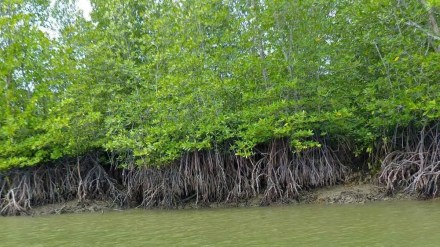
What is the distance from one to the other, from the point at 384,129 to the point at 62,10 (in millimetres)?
12092

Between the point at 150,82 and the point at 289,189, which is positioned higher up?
the point at 150,82

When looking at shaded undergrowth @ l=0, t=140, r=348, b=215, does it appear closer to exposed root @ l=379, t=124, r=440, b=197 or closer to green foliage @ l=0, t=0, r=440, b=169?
green foliage @ l=0, t=0, r=440, b=169

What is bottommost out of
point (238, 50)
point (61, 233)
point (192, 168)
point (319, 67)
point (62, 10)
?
point (61, 233)

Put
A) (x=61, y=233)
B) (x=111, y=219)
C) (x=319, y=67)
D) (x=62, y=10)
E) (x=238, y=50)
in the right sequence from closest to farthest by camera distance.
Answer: (x=61, y=233) → (x=111, y=219) → (x=319, y=67) → (x=238, y=50) → (x=62, y=10)

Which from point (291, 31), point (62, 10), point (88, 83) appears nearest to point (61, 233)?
point (88, 83)

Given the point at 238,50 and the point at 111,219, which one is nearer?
the point at 111,219

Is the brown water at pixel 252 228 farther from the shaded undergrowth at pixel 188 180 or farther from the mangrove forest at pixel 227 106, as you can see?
the mangrove forest at pixel 227 106

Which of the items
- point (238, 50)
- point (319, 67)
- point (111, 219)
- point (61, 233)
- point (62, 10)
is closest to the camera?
point (61, 233)

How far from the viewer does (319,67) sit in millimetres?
11234

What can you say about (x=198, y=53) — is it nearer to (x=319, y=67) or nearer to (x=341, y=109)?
(x=319, y=67)

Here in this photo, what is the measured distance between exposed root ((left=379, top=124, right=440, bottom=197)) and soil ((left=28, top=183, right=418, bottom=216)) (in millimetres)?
249

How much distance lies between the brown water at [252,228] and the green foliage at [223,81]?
6.41 feet

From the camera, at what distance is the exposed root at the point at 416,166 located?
31.0 feet

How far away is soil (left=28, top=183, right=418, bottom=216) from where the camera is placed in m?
10.0
